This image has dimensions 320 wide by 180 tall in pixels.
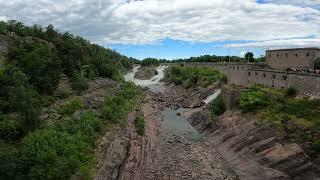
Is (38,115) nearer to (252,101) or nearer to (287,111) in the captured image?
(252,101)

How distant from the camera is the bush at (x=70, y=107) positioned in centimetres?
4956

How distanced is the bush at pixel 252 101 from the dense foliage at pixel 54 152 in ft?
70.0

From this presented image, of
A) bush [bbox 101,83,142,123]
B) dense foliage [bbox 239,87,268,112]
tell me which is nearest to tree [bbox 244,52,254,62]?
bush [bbox 101,83,142,123]

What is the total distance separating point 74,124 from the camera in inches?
1710

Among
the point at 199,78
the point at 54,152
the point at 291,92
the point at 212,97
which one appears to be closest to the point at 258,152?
the point at 291,92

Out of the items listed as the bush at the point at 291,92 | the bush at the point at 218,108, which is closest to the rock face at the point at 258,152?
the bush at the point at 218,108

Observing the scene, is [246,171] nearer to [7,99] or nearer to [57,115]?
[57,115]

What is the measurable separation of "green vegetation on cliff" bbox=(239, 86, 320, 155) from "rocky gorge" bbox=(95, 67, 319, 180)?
4.00 ft

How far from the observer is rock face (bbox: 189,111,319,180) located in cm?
3791

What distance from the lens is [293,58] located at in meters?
69.7

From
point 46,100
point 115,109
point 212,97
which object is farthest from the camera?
point 212,97

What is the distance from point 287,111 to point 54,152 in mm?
29887

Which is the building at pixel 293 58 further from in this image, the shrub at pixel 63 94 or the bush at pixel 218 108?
the shrub at pixel 63 94

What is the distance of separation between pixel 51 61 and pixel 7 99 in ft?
58.1
